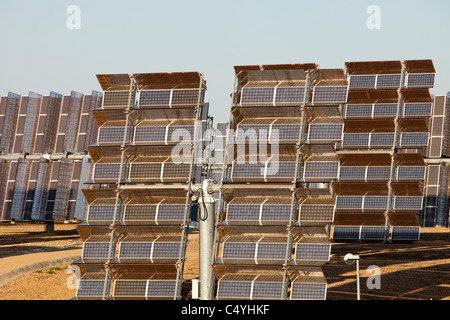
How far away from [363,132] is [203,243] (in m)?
15.2

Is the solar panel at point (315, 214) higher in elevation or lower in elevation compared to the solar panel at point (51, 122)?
lower

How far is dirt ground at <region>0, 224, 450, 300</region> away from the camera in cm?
3055

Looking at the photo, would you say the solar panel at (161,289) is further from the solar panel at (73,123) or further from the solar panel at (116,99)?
the solar panel at (73,123)

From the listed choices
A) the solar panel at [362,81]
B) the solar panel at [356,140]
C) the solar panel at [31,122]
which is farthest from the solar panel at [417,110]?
the solar panel at [31,122]

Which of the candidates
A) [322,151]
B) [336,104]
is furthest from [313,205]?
[336,104]

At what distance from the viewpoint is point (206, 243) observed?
24781 millimetres

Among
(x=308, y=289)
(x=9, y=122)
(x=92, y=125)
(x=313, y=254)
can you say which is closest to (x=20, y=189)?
(x=9, y=122)

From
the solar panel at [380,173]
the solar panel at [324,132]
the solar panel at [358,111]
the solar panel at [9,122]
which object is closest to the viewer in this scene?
the solar panel at [324,132]

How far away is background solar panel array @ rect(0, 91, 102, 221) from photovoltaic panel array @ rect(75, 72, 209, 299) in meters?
23.8

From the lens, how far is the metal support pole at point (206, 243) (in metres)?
24.6

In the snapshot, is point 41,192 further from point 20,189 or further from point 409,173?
point 409,173

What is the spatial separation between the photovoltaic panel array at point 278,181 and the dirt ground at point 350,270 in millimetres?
6918

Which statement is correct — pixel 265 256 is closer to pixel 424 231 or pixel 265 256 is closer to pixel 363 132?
pixel 363 132

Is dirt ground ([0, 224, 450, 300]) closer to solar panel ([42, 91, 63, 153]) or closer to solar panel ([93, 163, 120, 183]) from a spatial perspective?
solar panel ([93, 163, 120, 183])
